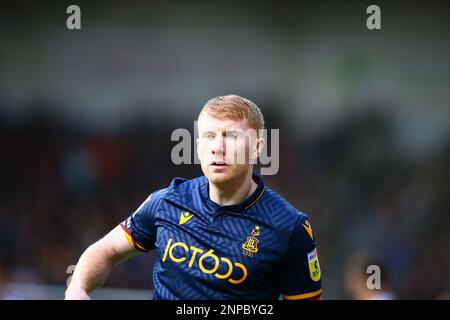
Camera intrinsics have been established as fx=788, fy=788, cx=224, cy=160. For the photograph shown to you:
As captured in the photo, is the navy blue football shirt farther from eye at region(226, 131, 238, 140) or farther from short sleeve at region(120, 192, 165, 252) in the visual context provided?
eye at region(226, 131, 238, 140)

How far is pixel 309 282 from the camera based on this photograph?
360 centimetres

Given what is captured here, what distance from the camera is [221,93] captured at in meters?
12.1

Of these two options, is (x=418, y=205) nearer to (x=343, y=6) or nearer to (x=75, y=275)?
(x=343, y=6)

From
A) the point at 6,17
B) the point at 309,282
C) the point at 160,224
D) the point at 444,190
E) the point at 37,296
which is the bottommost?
the point at 37,296

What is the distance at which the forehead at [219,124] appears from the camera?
11.5 feet

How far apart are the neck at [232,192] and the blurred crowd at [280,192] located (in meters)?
6.75

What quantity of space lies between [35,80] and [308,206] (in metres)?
4.92

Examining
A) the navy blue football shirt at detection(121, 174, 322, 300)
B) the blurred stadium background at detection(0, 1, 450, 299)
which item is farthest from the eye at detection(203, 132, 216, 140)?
the blurred stadium background at detection(0, 1, 450, 299)

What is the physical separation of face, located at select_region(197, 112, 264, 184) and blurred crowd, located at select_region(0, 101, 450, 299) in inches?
272

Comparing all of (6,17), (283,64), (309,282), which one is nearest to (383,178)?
(283,64)

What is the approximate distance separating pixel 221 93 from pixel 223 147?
869cm

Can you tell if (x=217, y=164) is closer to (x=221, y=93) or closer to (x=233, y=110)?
(x=233, y=110)
